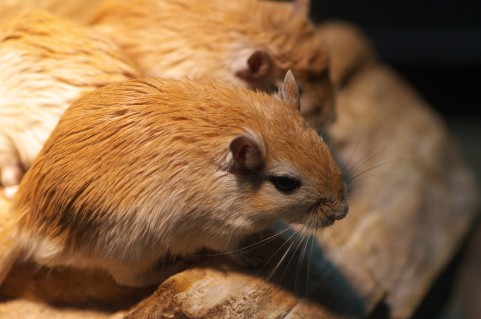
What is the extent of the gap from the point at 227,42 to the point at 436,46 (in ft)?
14.7

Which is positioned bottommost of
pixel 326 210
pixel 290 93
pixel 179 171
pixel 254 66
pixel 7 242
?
pixel 7 242

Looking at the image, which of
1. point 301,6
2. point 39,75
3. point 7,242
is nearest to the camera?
point 7,242

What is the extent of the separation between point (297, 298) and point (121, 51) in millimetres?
1731

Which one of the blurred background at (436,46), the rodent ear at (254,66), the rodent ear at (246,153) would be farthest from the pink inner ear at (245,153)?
the blurred background at (436,46)

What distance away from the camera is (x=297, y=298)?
11.1 feet

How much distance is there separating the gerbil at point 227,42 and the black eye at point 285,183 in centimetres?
118

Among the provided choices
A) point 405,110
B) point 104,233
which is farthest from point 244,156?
point 405,110

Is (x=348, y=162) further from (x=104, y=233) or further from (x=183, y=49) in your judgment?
(x=104, y=233)

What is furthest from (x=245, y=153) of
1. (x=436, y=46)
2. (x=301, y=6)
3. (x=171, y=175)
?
(x=436, y=46)

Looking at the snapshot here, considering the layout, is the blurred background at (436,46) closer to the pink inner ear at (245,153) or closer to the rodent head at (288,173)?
the rodent head at (288,173)

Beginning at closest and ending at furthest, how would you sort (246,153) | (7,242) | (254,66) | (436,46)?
(246,153)
(7,242)
(254,66)
(436,46)

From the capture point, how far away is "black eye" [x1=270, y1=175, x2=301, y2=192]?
2.93 m

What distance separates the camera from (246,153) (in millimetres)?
2846

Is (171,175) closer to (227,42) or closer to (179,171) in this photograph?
(179,171)
